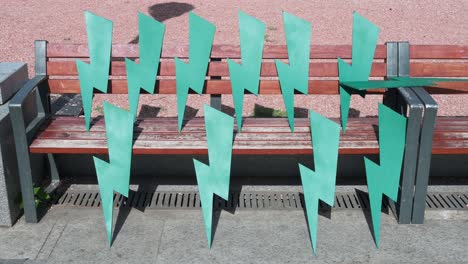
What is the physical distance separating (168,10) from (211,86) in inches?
193

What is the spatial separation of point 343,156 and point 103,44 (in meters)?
1.93

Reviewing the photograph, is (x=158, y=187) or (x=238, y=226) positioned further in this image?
(x=158, y=187)

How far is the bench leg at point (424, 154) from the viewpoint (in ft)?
13.5

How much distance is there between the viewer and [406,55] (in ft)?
15.3

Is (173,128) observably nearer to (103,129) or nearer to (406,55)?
(103,129)

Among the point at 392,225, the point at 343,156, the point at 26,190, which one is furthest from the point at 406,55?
the point at 26,190

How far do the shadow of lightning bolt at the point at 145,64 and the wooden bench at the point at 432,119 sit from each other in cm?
168

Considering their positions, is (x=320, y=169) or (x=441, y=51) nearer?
(x=320, y=169)

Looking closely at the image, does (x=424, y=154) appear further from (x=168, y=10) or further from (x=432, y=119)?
(x=168, y=10)

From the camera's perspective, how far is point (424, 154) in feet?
13.8

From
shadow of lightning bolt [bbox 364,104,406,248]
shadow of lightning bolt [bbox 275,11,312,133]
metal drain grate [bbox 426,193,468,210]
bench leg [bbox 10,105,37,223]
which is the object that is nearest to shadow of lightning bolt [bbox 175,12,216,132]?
shadow of lightning bolt [bbox 275,11,312,133]

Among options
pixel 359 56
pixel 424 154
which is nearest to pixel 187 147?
pixel 359 56

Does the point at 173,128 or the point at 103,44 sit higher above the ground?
the point at 103,44

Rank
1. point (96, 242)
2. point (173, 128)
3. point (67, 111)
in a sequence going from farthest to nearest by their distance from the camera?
point (67, 111) < point (173, 128) < point (96, 242)
